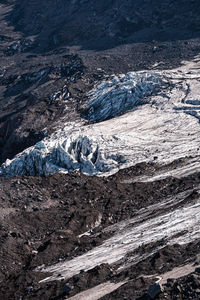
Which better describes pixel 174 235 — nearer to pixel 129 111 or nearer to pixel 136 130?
pixel 136 130

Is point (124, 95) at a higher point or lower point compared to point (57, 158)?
higher

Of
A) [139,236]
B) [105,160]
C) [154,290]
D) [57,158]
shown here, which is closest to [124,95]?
[105,160]

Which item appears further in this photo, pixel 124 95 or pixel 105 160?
pixel 124 95

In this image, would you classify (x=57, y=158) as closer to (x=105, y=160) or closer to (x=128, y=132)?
(x=105, y=160)

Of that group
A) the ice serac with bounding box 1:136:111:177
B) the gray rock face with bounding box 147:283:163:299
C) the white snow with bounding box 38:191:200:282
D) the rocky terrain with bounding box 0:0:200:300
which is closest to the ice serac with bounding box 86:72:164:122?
the rocky terrain with bounding box 0:0:200:300

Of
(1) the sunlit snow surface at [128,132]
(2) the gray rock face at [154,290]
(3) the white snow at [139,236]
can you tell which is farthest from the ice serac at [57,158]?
(2) the gray rock face at [154,290]

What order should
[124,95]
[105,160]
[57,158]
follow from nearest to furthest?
[105,160], [57,158], [124,95]

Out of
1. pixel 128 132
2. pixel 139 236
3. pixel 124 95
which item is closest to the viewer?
pixel 139 236

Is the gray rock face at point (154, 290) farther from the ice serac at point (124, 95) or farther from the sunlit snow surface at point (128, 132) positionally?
the ice serac at point (124, 95)
